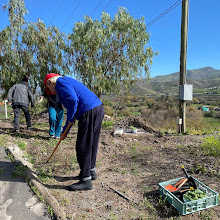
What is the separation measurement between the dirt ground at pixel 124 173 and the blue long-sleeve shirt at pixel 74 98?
3.81 ft

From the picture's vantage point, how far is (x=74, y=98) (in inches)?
109

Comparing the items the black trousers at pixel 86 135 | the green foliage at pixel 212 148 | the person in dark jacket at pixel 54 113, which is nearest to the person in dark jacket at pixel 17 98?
the person in dark jacket at pixel 54 113

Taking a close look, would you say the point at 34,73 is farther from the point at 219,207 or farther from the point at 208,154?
the point at 219,207

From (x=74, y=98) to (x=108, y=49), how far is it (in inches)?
280

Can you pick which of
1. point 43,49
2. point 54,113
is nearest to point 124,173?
point 54,113

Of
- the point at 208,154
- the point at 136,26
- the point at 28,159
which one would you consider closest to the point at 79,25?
the point at 136,26

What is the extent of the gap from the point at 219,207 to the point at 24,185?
2.73 m

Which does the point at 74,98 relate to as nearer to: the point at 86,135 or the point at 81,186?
the point at 86,135

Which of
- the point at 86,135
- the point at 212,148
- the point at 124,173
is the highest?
the point at 86,135

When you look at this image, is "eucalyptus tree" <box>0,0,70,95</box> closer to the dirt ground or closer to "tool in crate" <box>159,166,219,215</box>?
the dirt ground

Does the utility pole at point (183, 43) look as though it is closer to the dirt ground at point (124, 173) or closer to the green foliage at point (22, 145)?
the dirt ground at point (124, 173)

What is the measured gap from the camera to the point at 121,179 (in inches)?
130

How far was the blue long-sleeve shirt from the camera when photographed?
2773 millimetres

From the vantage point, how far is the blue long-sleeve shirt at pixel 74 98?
277cm
